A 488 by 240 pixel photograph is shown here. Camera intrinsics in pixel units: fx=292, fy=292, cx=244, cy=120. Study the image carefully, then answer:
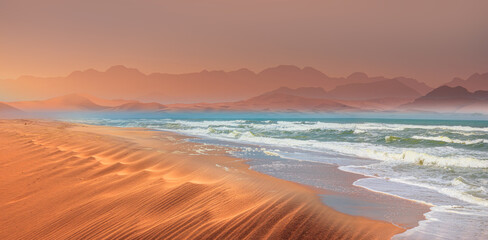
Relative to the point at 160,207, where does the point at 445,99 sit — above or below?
above

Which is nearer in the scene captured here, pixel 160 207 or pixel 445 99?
pixel 160 207

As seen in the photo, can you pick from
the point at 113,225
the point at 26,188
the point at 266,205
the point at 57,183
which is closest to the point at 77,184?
the point at 57,183

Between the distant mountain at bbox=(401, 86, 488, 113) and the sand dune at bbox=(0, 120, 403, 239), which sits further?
the distant mountain at bbox=(401, 86, 488, 113)

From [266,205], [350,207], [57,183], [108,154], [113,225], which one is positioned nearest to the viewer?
[113,225]

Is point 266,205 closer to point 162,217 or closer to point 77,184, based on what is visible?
point 162,217

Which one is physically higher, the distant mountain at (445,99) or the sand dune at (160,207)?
the distant mountain at (445,99)

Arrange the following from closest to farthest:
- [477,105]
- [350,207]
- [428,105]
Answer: [350,207] < [477,105] < [428,105]

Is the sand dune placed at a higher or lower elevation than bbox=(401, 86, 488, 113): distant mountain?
lower

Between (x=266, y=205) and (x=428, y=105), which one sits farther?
(x=428, y=105)

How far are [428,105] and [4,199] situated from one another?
19615cm

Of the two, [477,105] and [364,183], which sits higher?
[477,105]

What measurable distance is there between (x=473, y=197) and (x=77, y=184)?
8.15 m

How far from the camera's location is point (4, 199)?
5102 millimetres

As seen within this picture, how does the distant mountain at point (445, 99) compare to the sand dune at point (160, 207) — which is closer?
the sand dune at point (160, 207)
